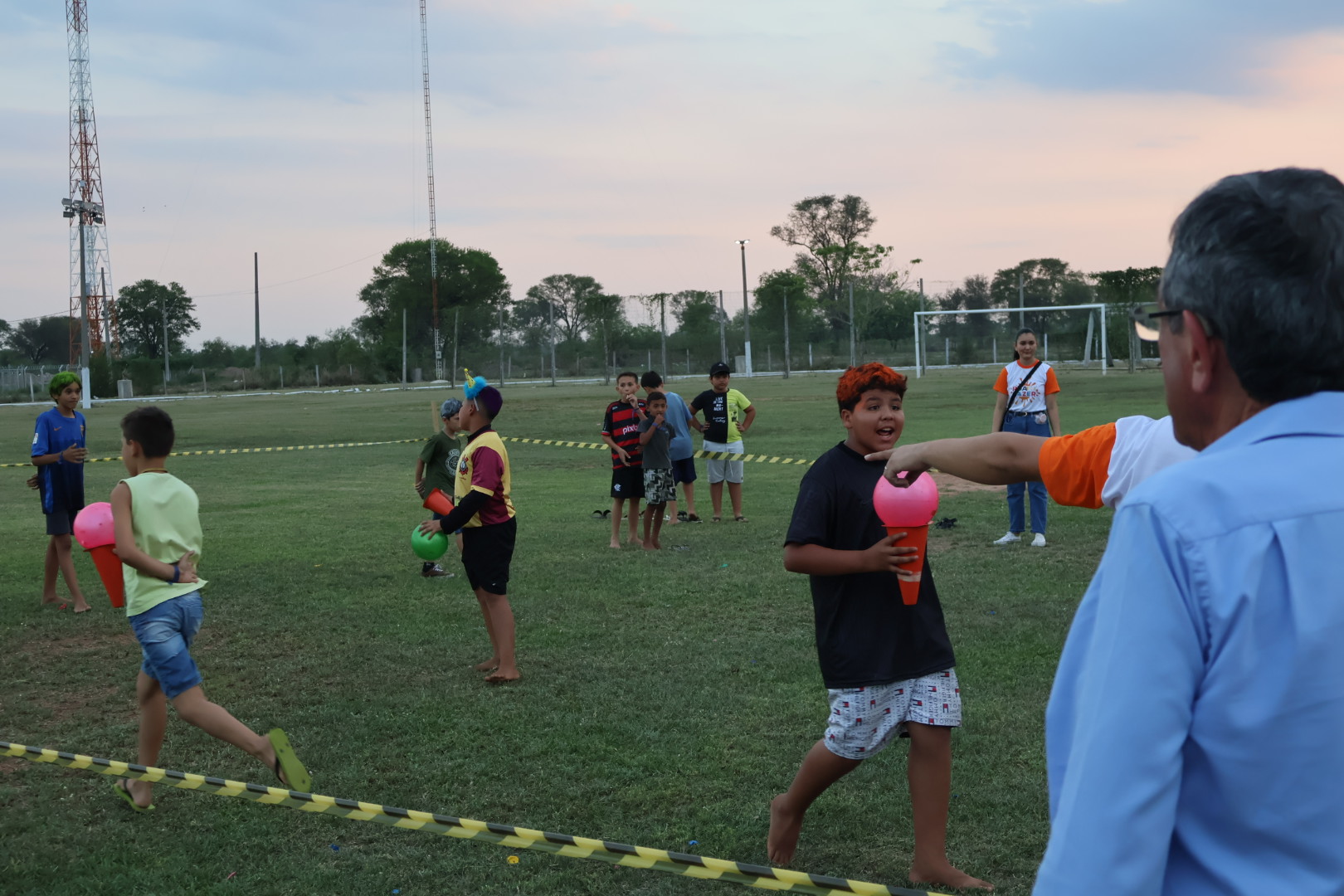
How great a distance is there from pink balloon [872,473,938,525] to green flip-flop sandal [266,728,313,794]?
2777 millimetres

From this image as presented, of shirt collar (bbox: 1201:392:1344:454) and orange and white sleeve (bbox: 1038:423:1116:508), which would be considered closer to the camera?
shirt collar (bbox: 1201:392:1344:454)

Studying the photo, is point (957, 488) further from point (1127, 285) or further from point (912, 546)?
point (1127, 285)

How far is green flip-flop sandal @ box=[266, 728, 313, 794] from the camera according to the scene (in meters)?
4.68

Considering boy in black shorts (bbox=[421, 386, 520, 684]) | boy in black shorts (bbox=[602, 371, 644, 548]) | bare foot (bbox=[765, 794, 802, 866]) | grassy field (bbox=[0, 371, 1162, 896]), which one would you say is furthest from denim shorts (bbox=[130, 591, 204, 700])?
boy in black shorts (bbox=[602, 371, 644, 548])

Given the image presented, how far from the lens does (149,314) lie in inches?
3632

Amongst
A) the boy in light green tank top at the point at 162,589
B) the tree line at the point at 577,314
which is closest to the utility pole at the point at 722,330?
the tree line at the point at 577,314

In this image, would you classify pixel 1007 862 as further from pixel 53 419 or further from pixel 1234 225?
pixel 53 419

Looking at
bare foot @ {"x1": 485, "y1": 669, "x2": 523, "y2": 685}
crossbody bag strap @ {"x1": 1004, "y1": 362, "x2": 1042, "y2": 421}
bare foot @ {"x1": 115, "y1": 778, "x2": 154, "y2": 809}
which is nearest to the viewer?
bare foot @ {"x1": 115, "y1": 778, "x2": 154, "y2": 809}

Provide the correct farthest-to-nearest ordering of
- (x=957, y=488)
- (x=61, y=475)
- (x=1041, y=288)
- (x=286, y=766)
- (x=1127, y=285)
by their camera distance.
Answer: (x=1041, y=288) < (x=1127, y=285) < (x=957, y=488) < (x=61, y=475) < (x=286, y=766)

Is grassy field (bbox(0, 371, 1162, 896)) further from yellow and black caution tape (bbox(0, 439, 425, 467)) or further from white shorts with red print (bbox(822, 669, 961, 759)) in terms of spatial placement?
yellow and black caution tape (bbox(0, 439, 425, 467))

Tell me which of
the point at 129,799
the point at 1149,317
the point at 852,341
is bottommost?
the point at 129,799

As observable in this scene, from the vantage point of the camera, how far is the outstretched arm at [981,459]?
2637 mm

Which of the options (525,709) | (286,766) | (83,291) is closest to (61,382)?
(525,709)

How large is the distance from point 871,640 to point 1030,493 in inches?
282
